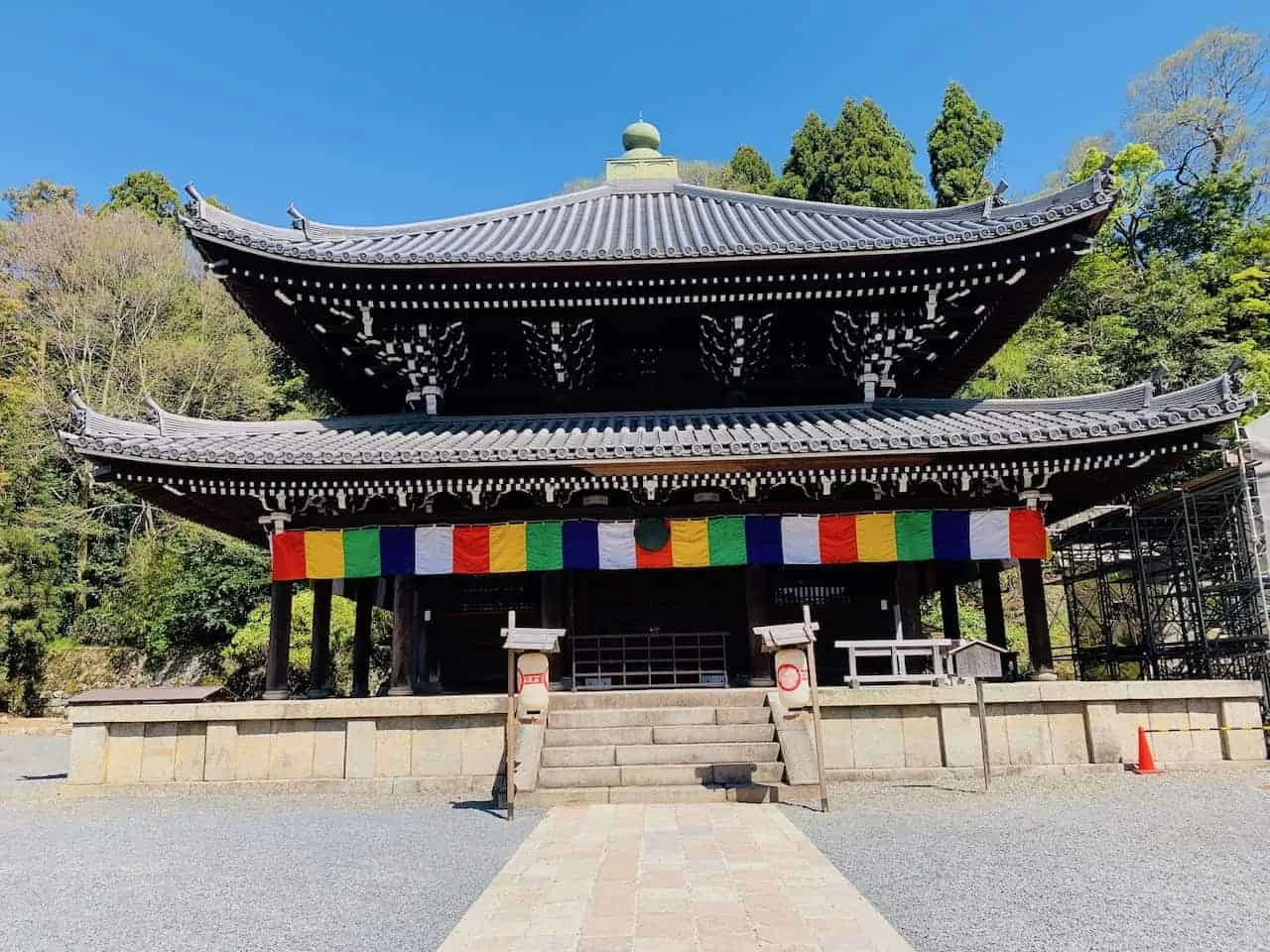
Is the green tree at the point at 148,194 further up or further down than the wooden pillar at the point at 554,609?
further up

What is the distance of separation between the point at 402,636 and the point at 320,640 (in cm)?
177

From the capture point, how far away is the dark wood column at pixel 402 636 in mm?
12336

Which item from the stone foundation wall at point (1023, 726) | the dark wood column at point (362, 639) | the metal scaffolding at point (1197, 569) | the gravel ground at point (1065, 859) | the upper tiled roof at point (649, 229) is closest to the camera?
the gravel ground at point (1065, 859)

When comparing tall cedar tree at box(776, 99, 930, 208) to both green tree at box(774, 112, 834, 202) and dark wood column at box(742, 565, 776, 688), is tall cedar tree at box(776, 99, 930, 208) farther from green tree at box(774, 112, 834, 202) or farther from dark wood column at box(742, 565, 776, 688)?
dark wood column at box(742, 565, 776, 688)

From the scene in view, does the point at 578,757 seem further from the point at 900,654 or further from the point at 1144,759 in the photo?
the point at 1144,759

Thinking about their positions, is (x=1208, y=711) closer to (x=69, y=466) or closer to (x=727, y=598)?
(x=727, y=598)

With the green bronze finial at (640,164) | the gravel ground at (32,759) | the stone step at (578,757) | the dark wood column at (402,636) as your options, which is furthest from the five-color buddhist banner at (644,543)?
the green bronze finial at (640,164)

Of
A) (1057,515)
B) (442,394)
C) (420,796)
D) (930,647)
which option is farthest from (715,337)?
A: (420,796)

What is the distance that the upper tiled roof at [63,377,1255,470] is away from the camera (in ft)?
35.7

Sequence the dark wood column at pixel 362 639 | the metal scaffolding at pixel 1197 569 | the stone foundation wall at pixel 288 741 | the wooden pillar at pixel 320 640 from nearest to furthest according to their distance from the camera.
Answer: the stone foundation wall at pixel 288 741
the wooden pillar at pixel 320 640
the metal scaffolding at pixel 1197 569
the dark wood column at pixel 362 639

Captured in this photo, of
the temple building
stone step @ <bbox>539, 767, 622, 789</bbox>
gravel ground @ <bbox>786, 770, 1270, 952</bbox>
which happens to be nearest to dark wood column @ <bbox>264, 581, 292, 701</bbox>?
the temple building

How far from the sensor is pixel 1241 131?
35.2 metres

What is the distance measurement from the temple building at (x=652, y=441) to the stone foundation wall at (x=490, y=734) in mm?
1414

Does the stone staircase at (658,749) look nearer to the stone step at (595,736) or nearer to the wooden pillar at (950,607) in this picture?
the stone step at (595,736)
